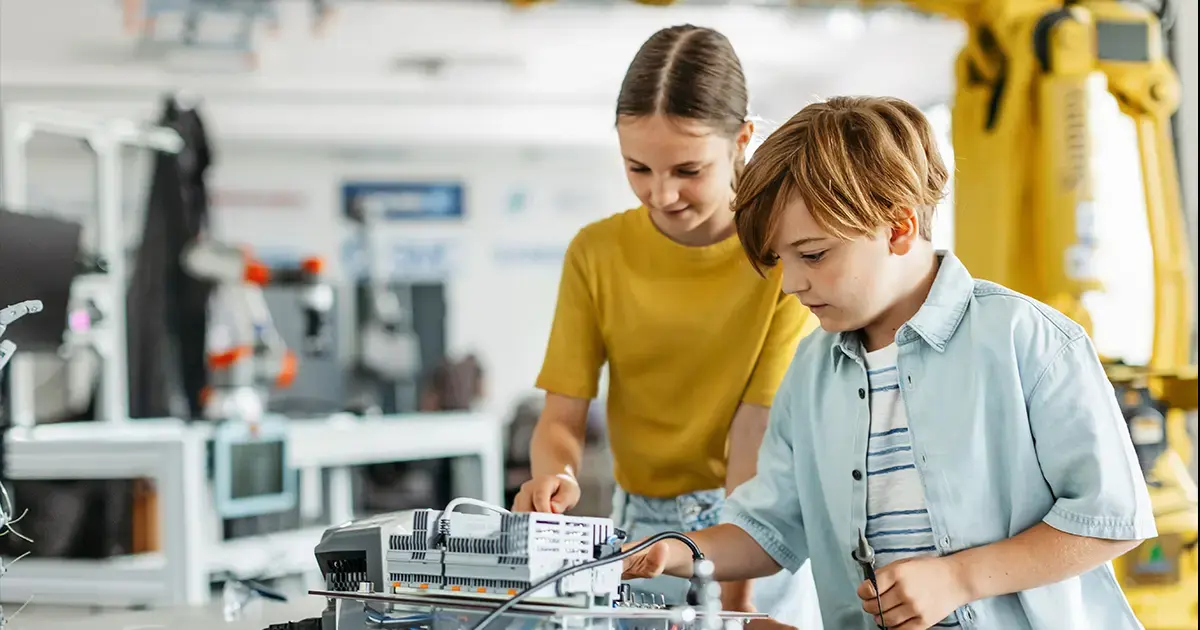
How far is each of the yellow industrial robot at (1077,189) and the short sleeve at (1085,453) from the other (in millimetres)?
2000

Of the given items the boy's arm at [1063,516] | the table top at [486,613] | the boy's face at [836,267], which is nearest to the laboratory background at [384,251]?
the table top at [486,613]

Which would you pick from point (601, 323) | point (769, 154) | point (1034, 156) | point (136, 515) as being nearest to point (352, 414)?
point (136, 515)

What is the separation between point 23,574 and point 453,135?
697 centimetres

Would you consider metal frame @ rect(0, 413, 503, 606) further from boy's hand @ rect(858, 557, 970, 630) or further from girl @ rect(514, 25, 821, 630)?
boy's hand @ rect(858, 557, 970, 630)

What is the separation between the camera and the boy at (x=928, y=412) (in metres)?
0.95

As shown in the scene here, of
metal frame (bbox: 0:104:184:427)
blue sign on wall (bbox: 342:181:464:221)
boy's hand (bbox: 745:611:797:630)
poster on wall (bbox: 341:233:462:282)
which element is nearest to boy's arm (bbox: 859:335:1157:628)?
boy's hand (bbox: 745:611:797:630)

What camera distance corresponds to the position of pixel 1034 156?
120 inches

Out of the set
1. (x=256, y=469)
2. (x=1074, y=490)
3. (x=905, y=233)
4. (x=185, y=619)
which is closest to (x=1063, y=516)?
(x=1074, y=490)

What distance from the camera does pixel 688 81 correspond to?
1253mm

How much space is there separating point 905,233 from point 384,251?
7.47 metres

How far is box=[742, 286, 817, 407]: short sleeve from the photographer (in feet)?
4.41

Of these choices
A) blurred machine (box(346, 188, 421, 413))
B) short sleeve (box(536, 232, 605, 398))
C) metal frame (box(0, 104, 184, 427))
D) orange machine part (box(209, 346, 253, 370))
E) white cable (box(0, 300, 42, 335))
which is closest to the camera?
white cable (box(0, 300, 42, 335))

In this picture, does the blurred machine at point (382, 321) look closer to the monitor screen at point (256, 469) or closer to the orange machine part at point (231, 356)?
the orange machine part at point (231, 356)

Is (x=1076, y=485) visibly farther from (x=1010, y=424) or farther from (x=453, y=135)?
(x=453, y=135)
